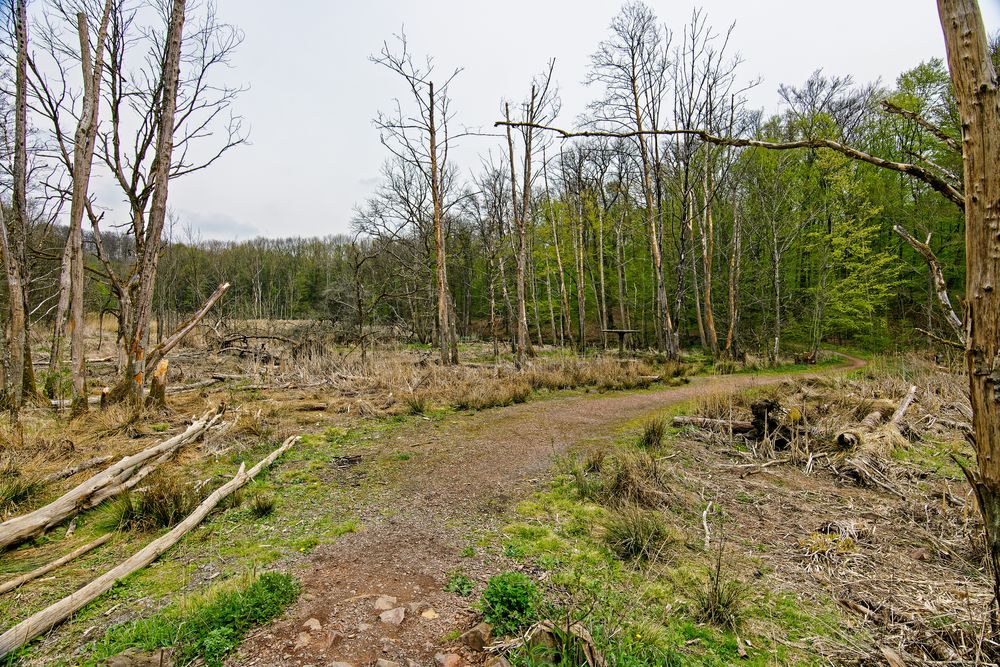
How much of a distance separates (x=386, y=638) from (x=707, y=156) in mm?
18110

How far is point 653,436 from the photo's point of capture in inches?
253

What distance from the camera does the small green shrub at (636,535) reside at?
3.51 metres

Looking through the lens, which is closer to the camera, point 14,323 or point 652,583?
point 652,583

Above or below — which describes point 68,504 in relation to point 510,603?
above

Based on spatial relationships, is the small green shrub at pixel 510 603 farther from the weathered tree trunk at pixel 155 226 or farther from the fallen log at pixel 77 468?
the weathered tree trunk at pixel 155 226

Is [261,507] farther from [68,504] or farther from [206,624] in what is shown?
[206,624]

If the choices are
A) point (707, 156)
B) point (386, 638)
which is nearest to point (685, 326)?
point (707, 156)

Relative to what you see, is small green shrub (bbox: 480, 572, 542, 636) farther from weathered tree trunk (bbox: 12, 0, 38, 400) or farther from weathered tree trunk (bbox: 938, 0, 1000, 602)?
weathered tree trunk (bbox: 12, 0, 38, 400)

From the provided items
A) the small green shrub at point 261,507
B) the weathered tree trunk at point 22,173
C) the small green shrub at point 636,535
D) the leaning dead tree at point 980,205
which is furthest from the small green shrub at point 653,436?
the weathered tree trunk at point 22,173

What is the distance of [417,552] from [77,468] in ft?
13.9

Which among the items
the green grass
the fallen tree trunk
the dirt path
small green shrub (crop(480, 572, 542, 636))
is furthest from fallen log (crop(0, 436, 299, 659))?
the green grass

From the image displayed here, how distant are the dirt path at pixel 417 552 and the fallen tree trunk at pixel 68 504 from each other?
2408mm

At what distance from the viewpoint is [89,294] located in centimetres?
2066

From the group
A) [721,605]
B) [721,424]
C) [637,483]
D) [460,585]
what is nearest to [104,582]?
[460,585]
